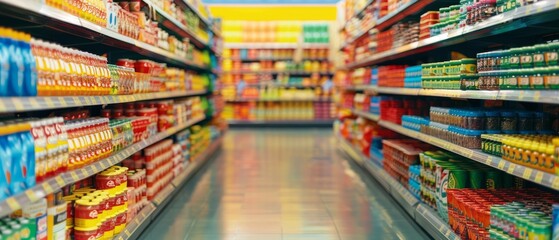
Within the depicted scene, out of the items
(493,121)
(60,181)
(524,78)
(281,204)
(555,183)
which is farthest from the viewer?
(281,204)

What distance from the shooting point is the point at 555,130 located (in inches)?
131

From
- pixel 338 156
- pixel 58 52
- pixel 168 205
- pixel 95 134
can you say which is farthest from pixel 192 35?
pixel 58 52

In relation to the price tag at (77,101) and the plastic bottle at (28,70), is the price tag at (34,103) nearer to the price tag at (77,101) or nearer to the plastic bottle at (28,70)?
the plastic bottle at (28,70)

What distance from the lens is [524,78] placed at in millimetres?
2773

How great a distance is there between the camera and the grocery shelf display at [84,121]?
2338 mm

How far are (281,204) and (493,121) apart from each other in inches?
91.6

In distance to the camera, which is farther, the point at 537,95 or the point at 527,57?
the point at 527,57

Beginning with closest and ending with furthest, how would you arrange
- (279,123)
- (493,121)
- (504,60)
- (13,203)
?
1. (13,203)
2. (504,60)
3. (493,121)
4. (279,123)

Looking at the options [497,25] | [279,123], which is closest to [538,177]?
[497,25]

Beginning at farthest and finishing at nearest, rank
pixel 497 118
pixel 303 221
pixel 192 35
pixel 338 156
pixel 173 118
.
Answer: pixel 338 156
pixel 192 35
pixel 173 118
pixel 303 221
pixel 497 118

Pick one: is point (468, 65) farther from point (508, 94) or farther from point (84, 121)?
point (84, 121)

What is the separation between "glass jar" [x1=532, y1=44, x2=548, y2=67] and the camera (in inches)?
Result: 104

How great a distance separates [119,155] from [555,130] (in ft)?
9.04

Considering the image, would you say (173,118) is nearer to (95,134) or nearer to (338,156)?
(95,134)
